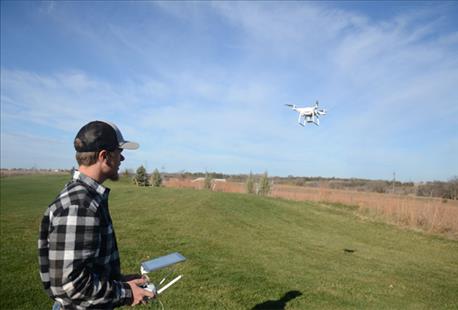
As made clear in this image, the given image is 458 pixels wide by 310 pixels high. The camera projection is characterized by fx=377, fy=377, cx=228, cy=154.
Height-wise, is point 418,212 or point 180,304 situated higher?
point 418,212

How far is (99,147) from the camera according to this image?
7.63 feet

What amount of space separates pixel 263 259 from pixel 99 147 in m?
8.23

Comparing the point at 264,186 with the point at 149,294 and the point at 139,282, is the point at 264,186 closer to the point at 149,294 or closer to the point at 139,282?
the point at 139,282

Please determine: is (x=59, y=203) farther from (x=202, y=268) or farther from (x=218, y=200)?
(x=218, y=200)

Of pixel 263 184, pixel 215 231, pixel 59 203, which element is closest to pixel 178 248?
pixel 215 231

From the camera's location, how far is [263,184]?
32.6 meters

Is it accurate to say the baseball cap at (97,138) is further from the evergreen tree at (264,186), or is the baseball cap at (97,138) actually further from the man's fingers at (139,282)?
the evergreen tree at (264,186)

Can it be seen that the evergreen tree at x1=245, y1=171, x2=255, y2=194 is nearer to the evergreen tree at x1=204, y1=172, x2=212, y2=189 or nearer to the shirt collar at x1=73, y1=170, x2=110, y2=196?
the evergreen tree at x1=204, y1=172, x2=212, y2=189

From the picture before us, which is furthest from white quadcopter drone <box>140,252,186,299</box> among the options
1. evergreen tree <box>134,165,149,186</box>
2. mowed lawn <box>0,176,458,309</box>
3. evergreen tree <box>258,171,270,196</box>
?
evergreen tree <box>134,165,149,186</box>

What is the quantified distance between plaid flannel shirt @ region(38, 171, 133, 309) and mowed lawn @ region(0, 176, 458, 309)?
402cm

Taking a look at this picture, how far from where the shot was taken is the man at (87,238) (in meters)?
2.07

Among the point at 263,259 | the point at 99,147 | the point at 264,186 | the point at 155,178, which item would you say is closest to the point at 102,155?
the point at 99,147

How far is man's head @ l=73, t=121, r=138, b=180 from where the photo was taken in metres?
2.31

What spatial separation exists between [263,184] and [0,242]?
2449 centimetres
